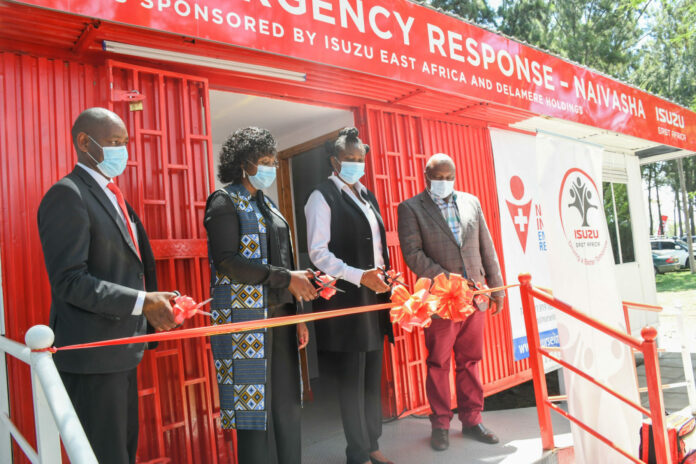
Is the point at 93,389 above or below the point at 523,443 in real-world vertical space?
above

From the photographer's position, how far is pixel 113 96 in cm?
278

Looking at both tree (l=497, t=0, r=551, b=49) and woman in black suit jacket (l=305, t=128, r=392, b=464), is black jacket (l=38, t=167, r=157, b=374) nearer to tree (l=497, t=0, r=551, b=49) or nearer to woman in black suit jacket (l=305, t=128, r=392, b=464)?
woman in black suit jacket (l=305, t=128, r=392, b=464)

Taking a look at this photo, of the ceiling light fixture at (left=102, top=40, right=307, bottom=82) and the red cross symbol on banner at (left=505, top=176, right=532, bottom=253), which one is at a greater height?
the ceiling light fixture at (left=102, top=40, right=307, bottom=82)

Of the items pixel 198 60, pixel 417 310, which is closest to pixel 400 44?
pixel 198 60

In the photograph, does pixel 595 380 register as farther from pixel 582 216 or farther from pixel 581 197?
pixel 581 197

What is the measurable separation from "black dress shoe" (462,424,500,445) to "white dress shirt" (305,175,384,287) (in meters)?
1.37

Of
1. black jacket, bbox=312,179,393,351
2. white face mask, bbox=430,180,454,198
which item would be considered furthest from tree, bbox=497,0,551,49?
black jacket, bbox=312,179,393,351

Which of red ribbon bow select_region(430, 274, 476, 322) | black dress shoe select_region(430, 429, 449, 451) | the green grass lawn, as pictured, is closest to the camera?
red ribbon bow select_region(430, 274, 476, 322)

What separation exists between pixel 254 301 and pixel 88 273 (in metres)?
0.78

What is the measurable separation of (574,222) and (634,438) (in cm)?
130

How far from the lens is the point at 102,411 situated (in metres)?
1.87

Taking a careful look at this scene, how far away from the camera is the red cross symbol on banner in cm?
531

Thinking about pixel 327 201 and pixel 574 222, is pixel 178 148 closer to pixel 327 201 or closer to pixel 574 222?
pixel 327 201

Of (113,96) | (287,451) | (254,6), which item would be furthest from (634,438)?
(113,96)
